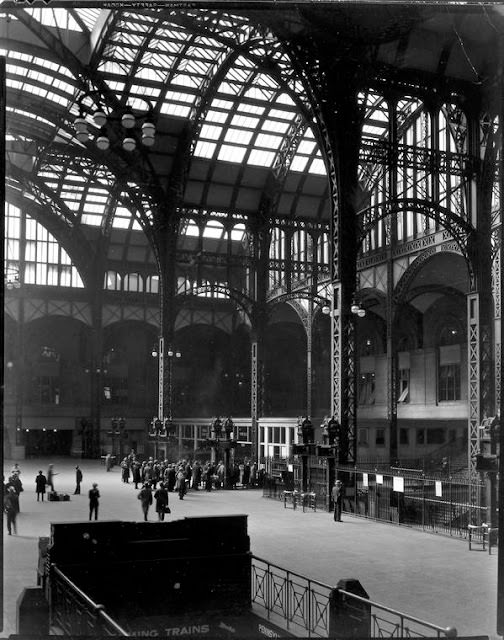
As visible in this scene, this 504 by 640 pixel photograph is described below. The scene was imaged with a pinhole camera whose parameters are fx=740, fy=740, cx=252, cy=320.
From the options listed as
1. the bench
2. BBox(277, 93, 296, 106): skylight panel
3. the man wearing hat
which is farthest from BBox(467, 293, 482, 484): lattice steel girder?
BBox(277, 93, 296, 106): skylight panel

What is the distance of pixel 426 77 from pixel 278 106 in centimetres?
1818

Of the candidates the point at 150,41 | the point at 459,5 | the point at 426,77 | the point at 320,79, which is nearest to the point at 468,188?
the point at 426,77

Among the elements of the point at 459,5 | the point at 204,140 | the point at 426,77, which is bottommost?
the point at 459,5

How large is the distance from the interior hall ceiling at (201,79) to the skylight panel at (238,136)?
0.08 meters

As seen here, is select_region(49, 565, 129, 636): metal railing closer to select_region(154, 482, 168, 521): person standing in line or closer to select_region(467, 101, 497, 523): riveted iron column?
select_region(154, 482, 168, 521): person standing in line

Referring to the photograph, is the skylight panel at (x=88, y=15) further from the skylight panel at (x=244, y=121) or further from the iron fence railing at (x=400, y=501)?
the iron fence railing at (x=400, y=501)

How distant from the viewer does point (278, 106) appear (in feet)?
149

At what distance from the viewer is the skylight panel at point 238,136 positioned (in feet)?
153

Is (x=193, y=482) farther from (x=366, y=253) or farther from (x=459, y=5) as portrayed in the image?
(x=459, y=5)

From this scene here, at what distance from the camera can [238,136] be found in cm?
4706

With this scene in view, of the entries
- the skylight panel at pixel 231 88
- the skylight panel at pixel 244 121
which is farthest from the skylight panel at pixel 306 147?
the skylight panel at pixel 231 88

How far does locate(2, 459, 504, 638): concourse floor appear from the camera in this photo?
44.3 feet

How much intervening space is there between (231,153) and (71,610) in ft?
128

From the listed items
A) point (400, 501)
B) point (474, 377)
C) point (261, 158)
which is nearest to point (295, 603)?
point (400, 501)
